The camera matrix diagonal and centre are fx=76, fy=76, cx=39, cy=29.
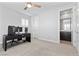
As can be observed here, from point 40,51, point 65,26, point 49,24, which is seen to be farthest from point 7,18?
point 65,26

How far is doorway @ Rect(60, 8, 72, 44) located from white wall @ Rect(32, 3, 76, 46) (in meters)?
0.30

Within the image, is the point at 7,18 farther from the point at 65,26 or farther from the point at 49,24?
the point at 65,26

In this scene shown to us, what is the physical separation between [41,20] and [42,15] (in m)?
0.43

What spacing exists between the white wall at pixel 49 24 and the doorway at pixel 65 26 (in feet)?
0.97

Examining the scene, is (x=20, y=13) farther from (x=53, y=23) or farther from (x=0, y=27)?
(x=53, y=23)

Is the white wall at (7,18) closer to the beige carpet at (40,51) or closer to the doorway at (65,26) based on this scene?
the beige carpet at (40,51)

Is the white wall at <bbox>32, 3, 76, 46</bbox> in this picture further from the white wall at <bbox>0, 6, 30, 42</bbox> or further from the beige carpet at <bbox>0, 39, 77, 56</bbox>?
the white wall at <bbox>0, 6, 30, 42</bbox>

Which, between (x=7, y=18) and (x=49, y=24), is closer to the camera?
(x=7, y=18)

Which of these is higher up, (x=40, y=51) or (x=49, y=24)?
(x=49, y=24)

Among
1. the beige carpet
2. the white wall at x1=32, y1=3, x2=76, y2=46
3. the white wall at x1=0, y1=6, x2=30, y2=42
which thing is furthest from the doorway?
the white wall at x1=0, y1=6, x2=30, y2=42

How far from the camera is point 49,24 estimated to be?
18.9 feet

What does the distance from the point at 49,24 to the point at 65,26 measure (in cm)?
120

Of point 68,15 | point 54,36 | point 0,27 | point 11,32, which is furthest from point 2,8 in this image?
point 68,15

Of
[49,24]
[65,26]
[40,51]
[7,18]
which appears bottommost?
[40,51]
